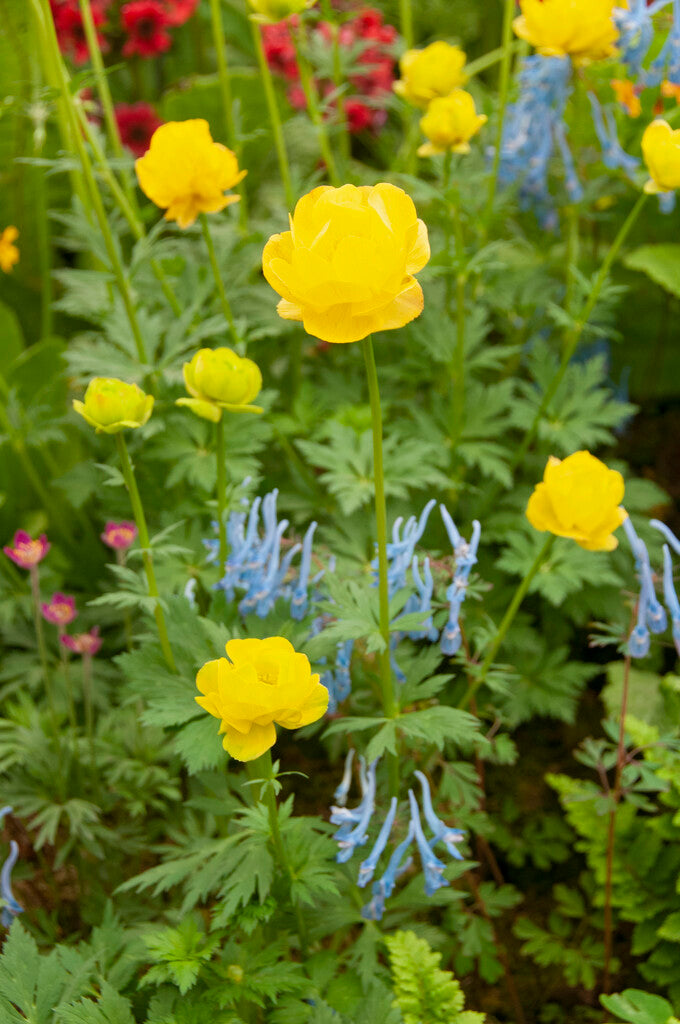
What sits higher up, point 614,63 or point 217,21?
point 217,21

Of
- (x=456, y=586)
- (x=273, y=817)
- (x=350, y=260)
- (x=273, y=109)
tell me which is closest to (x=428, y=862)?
(x=273, y=817)

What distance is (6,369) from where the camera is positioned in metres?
2.12

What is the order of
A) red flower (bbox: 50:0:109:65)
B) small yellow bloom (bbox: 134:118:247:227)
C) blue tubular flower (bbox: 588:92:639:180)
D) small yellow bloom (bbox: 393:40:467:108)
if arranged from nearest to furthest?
small yellow bloom (bbox: 134:118:247:227), small yellow bloom (bbox: 393:40:467:108), blue tubular flower (bbox: 588:92:639:180), red flower (bbox: 50:0:109:65)

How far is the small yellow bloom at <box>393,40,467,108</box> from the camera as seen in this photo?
5.05 ft

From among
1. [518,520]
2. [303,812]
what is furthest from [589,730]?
[303,812]

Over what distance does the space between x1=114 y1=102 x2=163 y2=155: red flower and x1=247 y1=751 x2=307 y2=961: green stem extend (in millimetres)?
1850

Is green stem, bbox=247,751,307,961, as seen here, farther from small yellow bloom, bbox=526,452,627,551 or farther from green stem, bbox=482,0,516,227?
green stem, bbox=482,0,516,227

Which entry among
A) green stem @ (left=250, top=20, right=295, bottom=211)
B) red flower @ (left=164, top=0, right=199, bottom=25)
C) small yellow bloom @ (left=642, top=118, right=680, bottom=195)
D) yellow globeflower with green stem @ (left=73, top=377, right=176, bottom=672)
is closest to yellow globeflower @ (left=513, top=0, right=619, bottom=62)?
small yellow bloom @ (left=642, top=118, right=680, bottom=195)

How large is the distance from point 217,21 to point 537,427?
3.00ft

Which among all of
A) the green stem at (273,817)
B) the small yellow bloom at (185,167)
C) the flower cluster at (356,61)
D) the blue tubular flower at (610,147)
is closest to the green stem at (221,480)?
the green stem at (273,817)

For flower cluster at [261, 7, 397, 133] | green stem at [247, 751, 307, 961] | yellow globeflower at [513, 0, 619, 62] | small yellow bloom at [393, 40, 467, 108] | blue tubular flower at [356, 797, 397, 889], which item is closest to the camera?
green stem at [247, 751, 307, 961]

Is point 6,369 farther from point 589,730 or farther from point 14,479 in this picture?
point 589,730

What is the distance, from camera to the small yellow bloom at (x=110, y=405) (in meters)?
0.97

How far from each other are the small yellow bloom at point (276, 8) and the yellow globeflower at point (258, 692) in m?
1.04
